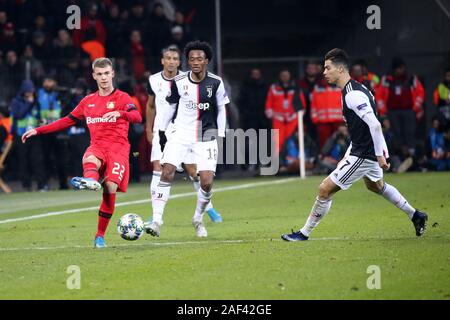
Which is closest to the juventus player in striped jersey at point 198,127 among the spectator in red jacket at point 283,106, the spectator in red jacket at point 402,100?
the spectator in red jacket at point 283,106

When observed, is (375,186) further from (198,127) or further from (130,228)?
(130,228)

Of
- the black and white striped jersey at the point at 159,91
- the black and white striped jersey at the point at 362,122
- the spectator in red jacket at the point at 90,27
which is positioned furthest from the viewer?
the spectator in red jacket at the point at 90,27

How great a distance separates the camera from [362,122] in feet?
42.0

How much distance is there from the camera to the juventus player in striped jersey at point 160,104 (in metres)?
16.0

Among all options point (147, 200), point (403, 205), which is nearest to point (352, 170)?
point (403, 205)

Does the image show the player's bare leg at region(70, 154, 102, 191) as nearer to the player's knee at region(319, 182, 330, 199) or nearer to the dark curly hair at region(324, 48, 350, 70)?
the player's knee at region(319, 182, 330, 199)

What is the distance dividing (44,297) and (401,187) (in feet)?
38.2

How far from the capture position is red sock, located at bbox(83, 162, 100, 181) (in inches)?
507

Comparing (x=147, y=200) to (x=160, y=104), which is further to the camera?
(x=147, y=200)

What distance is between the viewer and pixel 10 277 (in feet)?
36.7

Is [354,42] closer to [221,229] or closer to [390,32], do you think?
[390,32]

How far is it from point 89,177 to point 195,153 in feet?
6.16

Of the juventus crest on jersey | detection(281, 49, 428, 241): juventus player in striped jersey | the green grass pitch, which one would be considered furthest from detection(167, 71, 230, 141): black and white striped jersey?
the juventus crest on jersey

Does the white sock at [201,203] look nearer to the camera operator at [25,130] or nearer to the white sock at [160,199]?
the white sock at [160,199]
